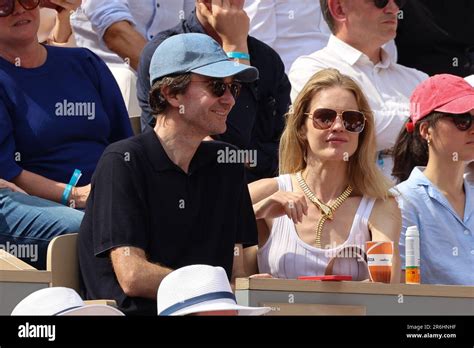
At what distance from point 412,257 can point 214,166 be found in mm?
865

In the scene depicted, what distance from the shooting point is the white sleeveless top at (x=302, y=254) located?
5.11 meters

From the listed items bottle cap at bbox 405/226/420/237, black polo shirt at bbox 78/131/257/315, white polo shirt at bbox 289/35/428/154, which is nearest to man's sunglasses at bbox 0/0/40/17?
black polo shirt at bbox 78/131/257/315

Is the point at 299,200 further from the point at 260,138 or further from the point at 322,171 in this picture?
the point at 260,138

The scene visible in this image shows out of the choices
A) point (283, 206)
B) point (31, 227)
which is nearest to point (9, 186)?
point (31, 227)

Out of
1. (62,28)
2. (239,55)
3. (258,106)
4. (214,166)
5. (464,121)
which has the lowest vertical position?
(214,166)

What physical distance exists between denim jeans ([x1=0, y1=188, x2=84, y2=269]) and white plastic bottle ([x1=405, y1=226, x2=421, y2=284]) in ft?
4.30

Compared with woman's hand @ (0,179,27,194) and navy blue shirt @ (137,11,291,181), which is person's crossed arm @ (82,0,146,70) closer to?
navy blue shirt @ (137,11,291,181)

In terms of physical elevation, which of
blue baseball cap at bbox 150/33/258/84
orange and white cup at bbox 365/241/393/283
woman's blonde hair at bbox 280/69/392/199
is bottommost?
orange and white cup at bbox 365/241/393/283

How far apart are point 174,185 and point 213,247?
28 cm

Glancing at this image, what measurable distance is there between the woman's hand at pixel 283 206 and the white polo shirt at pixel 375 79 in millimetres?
1390

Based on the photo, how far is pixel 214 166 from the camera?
5.07 m

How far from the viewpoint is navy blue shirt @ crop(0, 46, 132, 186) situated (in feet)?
17.7

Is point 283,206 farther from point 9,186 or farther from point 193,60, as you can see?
point 9,186
